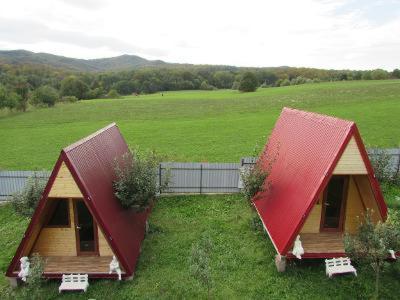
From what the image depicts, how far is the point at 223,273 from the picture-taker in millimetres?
12609

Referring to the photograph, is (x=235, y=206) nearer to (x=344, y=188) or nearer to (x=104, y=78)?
(x=344, y=188)

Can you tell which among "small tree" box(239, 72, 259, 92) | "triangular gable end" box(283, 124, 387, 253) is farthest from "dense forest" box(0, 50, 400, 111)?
"triangular gable end" box(283, 124, 387, 253)

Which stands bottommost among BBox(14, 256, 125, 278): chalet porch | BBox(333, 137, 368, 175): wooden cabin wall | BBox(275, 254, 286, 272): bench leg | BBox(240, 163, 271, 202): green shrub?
BBox(14, 256, 125, 278): chalet porch

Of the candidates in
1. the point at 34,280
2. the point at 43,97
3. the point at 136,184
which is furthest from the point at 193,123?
the point at 34,280

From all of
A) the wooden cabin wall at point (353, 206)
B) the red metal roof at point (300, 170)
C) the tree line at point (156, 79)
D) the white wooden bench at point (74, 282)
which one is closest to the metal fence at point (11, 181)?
the white wooden bench at point (74, 282)

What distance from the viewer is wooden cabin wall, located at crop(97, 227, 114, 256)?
40.8 ft

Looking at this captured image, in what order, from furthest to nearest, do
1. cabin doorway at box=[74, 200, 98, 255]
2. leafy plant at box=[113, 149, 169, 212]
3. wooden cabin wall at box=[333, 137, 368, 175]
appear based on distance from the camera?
leafy plant at box=[113, 149, 169, 212] → cabin doorway at box=[74, 200, 98, 255] → wooden cabin wall at box=[333, 137, 368, 175]

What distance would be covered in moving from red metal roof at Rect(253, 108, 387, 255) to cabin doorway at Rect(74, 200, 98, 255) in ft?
21.3

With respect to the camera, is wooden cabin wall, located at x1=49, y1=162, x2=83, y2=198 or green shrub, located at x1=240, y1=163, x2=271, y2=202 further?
green shrub, located at x1=240, y1=163, x2=271, y2=202

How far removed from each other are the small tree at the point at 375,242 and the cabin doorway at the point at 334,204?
8.94 feet

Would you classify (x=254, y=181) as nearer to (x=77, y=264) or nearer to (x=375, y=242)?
(x=375, y=242)

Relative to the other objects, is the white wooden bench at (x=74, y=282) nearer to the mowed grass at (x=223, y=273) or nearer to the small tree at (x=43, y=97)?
the mowed grass at (x=223, y=273)

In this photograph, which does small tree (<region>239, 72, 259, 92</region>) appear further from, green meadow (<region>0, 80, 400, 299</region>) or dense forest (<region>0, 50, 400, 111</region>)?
green meadow (<region>0, 80, 400, 299</region>)

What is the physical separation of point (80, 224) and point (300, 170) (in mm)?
8288
